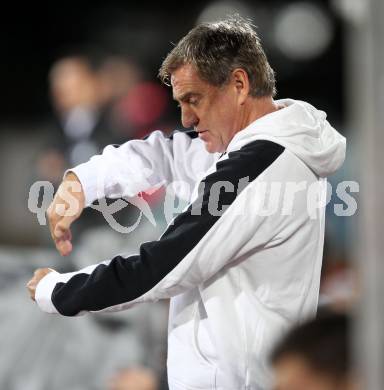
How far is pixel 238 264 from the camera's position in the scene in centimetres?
166

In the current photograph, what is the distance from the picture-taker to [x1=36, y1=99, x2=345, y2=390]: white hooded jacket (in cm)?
157

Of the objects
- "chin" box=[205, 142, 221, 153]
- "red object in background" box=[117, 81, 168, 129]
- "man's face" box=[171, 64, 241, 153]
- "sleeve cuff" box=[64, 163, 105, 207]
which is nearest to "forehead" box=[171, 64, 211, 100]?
"man's face" box=[171, 64, 241, 153]

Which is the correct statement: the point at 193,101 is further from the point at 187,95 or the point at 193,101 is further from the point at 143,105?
the point at 143,105

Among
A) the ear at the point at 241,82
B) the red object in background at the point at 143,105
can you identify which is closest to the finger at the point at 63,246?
the ear at the point at 241,82

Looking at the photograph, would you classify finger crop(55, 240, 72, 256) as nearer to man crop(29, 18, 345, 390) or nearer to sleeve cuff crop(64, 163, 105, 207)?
man crop(29, 18, 345, 390)

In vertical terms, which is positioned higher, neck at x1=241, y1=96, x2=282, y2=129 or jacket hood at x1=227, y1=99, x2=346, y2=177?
neck at x1=241, y1=96, x2=282, y2=129

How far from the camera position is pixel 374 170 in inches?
29.9

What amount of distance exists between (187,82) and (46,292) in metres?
0.47

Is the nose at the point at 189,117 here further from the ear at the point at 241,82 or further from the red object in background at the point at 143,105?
the red object in background at the point at 143,105

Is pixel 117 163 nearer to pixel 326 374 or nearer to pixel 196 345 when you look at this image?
pixel 196 345

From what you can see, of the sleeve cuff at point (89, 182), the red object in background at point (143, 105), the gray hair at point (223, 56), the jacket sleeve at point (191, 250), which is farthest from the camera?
the red object in background at point (143, 105)

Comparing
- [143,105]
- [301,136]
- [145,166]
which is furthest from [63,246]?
[143,105]

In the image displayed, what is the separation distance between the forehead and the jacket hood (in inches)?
4.8

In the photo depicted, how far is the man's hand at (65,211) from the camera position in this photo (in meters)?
1.78
